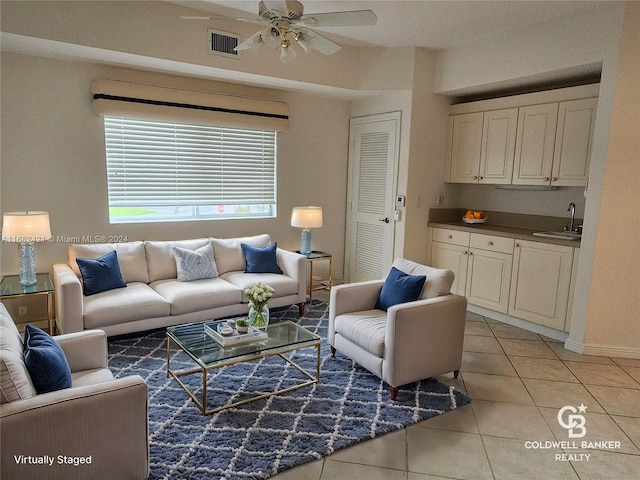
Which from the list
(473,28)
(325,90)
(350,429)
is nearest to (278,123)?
(325,90)

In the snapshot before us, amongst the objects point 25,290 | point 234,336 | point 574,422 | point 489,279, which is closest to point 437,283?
point 574,422

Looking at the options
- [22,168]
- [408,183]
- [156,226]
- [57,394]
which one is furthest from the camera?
[408,183]

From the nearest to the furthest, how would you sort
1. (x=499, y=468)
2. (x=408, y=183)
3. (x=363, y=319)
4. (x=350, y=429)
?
(x=499, y=468) < (x=350, y=429) < (x=363, y=319) < (x=408, y=183)

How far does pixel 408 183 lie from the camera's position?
4855 mm

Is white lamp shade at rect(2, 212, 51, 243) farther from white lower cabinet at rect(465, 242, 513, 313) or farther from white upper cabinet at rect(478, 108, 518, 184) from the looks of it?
white upper cabinet at rect(478, 108, 518, 184)

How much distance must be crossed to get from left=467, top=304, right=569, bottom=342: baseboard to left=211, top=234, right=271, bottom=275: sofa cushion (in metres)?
2.58

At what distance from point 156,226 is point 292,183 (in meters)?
1.69

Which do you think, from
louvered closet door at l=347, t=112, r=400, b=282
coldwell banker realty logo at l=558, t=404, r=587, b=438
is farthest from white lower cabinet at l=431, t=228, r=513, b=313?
coldwell banker realty logo at l=558, t=404, r=587, b=438

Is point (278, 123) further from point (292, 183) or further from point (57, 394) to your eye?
point (57, 394)

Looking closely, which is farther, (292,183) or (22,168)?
(292,183)

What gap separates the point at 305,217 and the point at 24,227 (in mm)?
2633

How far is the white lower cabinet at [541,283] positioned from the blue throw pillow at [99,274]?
375 centimetres

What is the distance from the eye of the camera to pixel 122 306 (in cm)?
343

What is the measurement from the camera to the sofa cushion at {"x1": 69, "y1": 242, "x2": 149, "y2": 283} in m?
3.78
